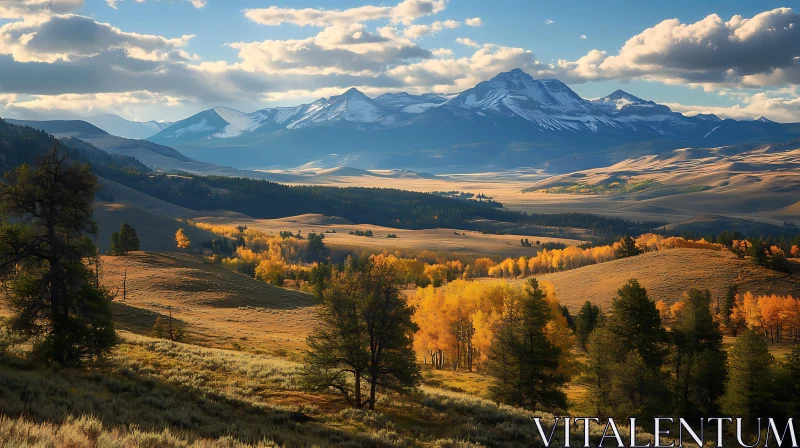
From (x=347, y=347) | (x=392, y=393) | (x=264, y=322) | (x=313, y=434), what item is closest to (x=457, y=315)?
(x=264, y=322)

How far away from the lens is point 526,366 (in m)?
40.3

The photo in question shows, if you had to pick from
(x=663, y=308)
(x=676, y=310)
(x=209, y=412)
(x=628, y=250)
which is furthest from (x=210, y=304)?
(x=628, y=250)

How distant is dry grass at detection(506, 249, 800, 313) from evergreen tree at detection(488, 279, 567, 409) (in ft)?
251

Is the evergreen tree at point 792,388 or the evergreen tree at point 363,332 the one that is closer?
the evergreen tree at point 363,332

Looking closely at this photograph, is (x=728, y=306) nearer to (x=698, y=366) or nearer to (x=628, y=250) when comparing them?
(x=628, y=250)

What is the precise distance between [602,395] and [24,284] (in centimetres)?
4065

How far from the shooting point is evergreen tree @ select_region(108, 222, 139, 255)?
381ft

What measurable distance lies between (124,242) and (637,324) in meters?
109

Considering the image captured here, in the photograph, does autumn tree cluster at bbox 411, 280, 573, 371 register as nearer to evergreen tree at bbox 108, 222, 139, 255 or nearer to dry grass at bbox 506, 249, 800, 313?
dry grass at bbox 506, 249, 800, 313

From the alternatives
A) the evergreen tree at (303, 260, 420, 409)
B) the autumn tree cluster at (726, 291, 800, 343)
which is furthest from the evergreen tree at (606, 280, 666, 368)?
the autumn tree cluster at (726, 291, 800, 343)

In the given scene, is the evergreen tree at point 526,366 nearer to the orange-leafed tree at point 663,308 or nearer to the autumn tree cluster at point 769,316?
the autumn tree cluster at point 769,316

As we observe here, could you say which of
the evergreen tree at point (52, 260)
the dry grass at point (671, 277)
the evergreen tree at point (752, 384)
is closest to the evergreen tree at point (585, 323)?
the dry grass at point (671, 277)

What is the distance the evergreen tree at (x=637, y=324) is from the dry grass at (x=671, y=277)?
70.8 m

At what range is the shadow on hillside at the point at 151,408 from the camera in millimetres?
17611
